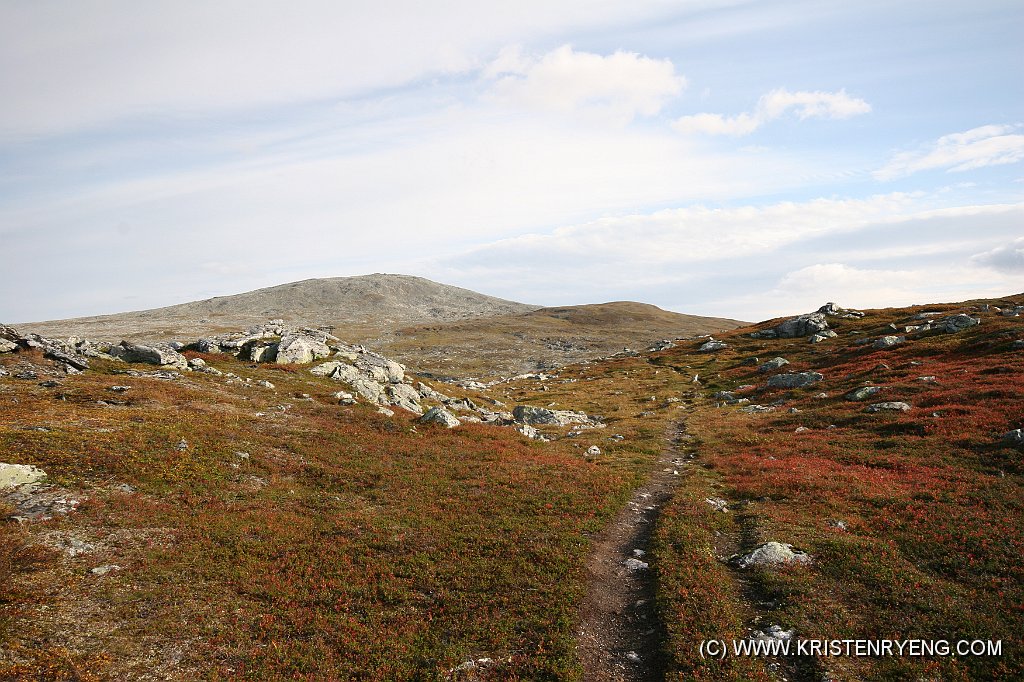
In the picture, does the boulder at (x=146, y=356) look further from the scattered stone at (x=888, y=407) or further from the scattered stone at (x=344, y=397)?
the scattered stone at (x=888, y=407)

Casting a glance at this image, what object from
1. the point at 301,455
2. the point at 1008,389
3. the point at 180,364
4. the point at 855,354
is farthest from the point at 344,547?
the point at 855,354

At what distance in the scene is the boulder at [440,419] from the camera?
3866 cm

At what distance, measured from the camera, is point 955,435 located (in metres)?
29.5

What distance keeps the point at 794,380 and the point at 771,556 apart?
138 feet

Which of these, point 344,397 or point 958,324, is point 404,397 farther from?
point 958,324

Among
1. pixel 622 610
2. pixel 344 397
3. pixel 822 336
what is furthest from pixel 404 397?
pixel 822 336

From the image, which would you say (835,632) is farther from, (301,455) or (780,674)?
(301,455)

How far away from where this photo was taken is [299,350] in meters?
51.8

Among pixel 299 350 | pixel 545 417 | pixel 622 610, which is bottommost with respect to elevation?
pixel 622 610

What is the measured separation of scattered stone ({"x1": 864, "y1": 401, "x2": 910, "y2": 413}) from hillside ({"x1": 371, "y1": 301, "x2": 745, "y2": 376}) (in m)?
70.8

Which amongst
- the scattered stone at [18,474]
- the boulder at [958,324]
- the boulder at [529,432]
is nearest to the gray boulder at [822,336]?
the boulder at [958,324]

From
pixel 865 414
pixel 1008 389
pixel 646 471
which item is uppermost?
pixel 1008 389

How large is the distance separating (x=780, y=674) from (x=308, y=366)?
4735 cm

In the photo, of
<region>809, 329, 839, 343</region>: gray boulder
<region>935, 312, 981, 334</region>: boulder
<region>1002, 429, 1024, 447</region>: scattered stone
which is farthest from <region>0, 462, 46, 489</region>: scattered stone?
<region>809, 329, 839, 343</region>: gray boulder
